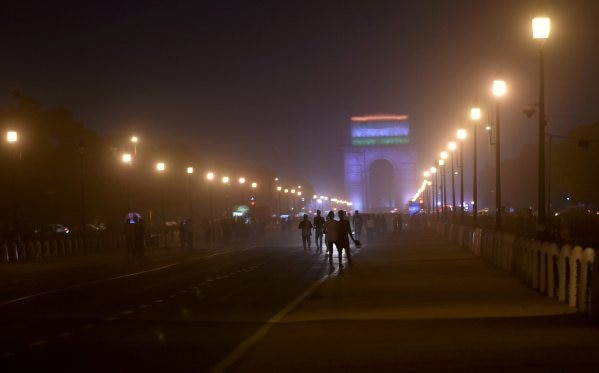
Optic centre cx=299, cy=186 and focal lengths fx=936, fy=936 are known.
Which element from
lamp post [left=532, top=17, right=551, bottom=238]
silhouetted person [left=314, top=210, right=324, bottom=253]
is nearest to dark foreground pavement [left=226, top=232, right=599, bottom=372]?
lamp post [left=532, top=17, right=551, bottom=238]

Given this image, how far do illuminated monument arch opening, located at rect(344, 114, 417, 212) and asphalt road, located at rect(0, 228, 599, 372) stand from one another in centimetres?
16436

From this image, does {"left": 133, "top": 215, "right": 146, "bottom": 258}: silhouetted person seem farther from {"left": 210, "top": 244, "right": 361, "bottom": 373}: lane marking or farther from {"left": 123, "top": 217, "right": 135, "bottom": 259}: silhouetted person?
{"left": 210, "top": 244, "right": 361, "bottom": 373}: lane marking

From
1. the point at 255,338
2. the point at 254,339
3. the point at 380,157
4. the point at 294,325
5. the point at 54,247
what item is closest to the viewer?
the point at 254,339

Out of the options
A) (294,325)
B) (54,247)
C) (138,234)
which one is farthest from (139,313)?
(54,247)

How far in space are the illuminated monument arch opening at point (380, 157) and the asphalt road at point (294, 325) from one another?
164362 mm

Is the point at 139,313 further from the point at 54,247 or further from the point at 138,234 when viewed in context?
the point at 54,247

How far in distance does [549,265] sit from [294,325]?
20.1 feet

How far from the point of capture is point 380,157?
195625mm

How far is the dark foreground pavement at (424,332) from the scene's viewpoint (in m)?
10.6

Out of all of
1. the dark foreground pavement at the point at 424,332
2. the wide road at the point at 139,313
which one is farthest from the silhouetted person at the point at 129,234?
the dark foreground pavement at the point at 424,332

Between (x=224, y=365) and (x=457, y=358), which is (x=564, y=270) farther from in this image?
(x=224, y=365)

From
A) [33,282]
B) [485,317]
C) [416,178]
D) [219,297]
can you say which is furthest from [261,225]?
[416,178]

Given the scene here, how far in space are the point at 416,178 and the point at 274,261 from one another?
155 metres

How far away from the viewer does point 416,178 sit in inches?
7480
